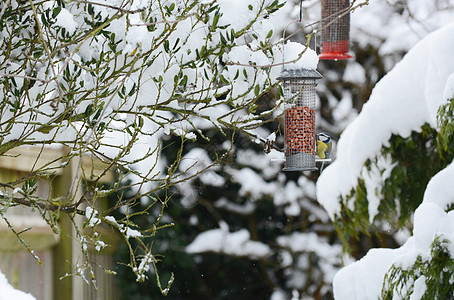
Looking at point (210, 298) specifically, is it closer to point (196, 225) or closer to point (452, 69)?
point (196, 225)

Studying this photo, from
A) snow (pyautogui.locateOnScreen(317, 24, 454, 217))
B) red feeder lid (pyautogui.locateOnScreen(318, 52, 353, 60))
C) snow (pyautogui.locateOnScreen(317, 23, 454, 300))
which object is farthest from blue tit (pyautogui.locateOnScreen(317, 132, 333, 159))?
red feeder lid (pyautogui.locateOnScreen(318, 52, 353, 60))

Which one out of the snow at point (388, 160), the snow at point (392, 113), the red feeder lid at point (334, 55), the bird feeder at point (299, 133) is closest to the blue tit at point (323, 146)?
the bird feeder at point (299, 133)

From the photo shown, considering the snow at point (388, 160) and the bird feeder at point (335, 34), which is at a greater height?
the bird feeder at point (335, 34)

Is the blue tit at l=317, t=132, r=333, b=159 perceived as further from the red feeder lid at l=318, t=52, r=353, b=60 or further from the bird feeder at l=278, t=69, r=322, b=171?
the red feeder lid at l=318, t=52, r=353, b=60

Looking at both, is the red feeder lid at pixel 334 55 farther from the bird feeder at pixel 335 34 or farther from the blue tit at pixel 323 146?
the blue tit at pixel 323 146

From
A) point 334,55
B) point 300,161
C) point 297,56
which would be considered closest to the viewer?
point 297,56

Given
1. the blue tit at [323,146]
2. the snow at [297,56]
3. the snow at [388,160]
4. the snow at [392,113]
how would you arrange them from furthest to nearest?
the snow at [392,113] → the blue tit at [323,146] → the snow at [388,160] → the snow at [297,56]

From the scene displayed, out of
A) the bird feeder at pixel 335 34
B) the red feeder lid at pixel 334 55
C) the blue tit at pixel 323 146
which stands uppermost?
the bird feeder at pixel 335 34

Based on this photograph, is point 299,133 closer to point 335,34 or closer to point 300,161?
point 300,161

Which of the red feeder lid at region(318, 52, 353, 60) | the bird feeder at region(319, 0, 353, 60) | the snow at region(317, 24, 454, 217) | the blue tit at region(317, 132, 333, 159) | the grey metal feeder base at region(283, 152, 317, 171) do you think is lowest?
the grey metal feeder base at region(283, 152, 317, 171)

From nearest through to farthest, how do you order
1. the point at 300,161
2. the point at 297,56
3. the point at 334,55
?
the point at 297,56
the point at 300,161
the point at 334,55

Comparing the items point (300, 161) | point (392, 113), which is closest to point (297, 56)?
point (300, 161)

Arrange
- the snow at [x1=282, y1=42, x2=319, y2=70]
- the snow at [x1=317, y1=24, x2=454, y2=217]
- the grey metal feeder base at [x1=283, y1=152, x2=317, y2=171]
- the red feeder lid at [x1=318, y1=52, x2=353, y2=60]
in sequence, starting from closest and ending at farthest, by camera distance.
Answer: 1. the snow at [x1=282, y1=42, x2=319, y2=70]
2. the grey metal feeder base at [x1=283, y1=152, x2=317, y2=171]
3. the snow at [x1=317, y1=24, x2=454, y2=217]
4. the red feeder lid at [x1=318, y1=52, x2=353, y2=60]

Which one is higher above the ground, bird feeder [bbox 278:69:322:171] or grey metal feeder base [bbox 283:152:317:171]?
bird feeder [bbox 278:69:322:171]
